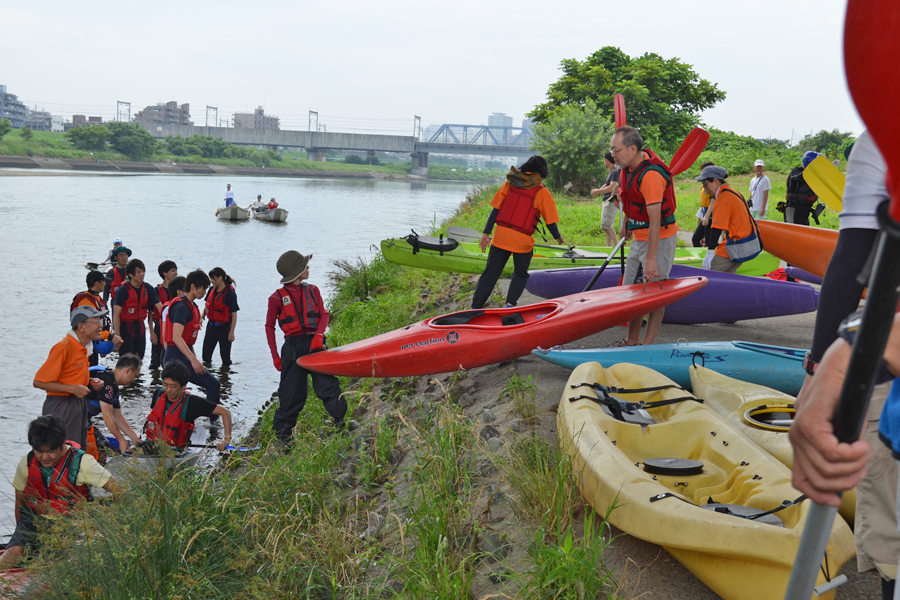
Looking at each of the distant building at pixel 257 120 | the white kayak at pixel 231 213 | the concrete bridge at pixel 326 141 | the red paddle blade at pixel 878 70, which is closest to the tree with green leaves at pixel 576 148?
the white kayak at pixel 231 213

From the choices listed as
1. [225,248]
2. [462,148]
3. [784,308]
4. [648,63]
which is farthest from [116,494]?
[462,148]

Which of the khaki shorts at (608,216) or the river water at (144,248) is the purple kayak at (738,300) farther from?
the river water at (144,248)

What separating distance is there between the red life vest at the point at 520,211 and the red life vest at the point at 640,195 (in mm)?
1043

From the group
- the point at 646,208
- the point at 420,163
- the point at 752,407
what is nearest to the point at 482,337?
the point at 646,208

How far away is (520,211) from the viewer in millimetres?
6258

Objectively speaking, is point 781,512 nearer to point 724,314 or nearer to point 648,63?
point 724,314

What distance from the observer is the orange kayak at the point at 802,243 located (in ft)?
17.0

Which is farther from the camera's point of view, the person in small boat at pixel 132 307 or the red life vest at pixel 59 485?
the person in small boat at pixel 132 307

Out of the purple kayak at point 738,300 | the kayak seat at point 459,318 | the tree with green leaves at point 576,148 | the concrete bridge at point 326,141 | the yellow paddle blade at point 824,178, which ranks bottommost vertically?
the kayak seat at point 459,318

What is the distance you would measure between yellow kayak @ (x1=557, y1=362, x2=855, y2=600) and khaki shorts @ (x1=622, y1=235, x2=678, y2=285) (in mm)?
1569

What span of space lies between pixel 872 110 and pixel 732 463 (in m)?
2.65

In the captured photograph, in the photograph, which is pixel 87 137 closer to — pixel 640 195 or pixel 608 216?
pixel 608 216

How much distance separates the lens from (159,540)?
281 cm

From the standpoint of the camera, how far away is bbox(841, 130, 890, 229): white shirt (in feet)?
5.65
